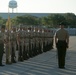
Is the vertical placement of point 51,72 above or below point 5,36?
below

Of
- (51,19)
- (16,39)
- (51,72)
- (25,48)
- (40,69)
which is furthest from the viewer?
(51,19)

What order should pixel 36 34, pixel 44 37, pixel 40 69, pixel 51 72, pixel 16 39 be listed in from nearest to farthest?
pixel 51 72
pixel 40 69
pixel 16 39
pixel 36 34
pixel 44 37

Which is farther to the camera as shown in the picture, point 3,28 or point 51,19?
point 51,19

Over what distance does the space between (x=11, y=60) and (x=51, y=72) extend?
3744mm

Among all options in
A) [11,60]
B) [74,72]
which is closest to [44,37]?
[11,60]

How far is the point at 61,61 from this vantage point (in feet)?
49.9

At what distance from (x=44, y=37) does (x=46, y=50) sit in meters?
1.04

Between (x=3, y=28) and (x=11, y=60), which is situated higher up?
(x=3, y=28)

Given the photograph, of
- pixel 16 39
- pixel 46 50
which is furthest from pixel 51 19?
pixel 16 39

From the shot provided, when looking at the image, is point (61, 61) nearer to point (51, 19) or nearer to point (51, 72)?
point (51, 72)

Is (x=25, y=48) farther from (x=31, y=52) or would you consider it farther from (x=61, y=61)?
(x=61, y=61)

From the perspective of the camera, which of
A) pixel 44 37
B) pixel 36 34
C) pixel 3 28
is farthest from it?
pixel 44 37

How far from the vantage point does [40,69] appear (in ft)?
47.9

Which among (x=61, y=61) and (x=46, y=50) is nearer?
(x=61, y=61)
